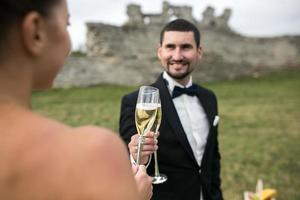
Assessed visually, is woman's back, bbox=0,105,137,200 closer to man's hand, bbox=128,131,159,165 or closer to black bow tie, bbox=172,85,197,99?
man's hand, bbox=128,131,159,165

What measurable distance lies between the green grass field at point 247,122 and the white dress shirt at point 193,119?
3.28 m

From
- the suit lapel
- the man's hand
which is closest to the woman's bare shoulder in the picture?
the man's hand

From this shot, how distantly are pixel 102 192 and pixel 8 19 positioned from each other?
406mm

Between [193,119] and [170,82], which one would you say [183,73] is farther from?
[193,119]

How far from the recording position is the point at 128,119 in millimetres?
3082

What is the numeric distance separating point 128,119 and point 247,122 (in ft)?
29.7

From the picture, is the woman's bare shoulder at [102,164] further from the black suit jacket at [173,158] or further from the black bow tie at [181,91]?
the black bow tie at [181,91]

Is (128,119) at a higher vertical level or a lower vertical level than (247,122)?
higher

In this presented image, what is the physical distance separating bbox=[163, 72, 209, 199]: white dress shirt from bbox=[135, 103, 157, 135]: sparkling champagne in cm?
102

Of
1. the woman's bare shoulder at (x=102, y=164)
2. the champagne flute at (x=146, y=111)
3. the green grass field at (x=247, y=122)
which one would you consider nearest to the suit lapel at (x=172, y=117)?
the champagne flute at (x=146, y=111)

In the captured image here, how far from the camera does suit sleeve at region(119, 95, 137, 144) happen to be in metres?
3.06

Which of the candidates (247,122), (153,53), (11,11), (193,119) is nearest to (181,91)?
(193,119)

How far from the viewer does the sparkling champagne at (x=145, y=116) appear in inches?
88.4

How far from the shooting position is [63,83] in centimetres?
1903
